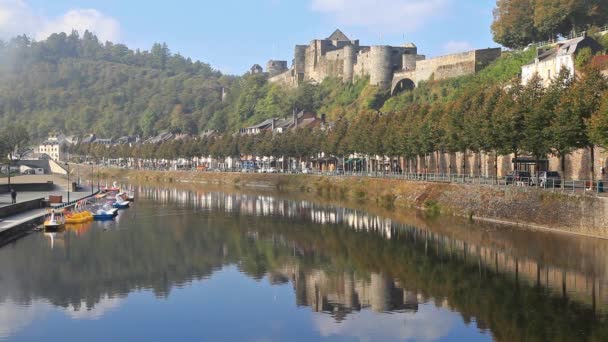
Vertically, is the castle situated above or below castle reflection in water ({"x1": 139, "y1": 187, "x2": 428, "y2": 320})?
above

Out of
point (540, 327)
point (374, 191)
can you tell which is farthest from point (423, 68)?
point (540, 327)

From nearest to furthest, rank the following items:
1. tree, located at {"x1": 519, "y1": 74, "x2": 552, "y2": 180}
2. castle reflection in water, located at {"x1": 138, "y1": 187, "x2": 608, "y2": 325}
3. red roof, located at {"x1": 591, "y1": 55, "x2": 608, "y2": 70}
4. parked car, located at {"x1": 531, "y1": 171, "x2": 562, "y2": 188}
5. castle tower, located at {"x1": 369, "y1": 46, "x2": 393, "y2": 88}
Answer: castle reflection in water, located at {"x1": 138, "y1": 187, "x2": 608, "y2": 325} < parked car, located at {"x1": 531, "y1": 171, "x2": 562, "y2": 188} < tree, located at {"x1": 519, "y1": 74, "x2": 552, "y2": 180} < red roof, located at {"x1": 591, "y1": 55, "x2": 608, "y2": 70} < castle tower, located at {"x1": 369, "y1": 46, "x2": 393, "y2": 88}

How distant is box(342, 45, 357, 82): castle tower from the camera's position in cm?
13325

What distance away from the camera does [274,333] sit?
2528 centimetres

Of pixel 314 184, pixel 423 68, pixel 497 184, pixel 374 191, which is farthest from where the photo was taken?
pixel 423 68

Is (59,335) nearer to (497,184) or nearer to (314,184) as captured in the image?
(497,184)

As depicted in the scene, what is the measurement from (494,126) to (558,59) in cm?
1866

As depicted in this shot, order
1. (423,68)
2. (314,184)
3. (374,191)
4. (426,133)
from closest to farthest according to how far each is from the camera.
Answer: (426,133) → (374,191) → (314,184) → (423,68)

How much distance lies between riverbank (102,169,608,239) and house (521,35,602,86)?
14184 millimetres

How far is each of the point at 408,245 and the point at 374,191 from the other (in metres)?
29.8

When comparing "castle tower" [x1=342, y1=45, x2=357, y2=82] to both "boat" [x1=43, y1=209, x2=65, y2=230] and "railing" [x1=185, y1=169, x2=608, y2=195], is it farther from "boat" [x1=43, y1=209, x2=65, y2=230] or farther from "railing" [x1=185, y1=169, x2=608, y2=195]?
"boat" [x1=43, y1=209, x2=65, y2=230]

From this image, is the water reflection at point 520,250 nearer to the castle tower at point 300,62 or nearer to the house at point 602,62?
the house at point 602,62

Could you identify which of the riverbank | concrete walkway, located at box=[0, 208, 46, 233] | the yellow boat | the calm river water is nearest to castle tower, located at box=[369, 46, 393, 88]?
the riverbank

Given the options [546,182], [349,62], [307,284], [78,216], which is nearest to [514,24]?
[546,182]
